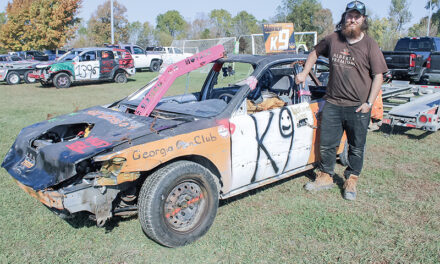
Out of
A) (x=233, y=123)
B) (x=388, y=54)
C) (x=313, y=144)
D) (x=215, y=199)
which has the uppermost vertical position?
(x=388, y=54)

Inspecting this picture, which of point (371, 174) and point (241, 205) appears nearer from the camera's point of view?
point (241, 205)

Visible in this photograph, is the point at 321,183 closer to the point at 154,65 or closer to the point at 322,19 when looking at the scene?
the point at 154,65

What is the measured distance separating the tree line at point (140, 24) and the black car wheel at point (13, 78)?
49.7ft

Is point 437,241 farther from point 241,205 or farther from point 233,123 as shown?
point 233,123

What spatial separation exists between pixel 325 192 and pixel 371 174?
97cm

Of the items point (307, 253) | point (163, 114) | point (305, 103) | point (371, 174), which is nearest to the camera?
point (307, 253)

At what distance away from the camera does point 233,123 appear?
3307mm

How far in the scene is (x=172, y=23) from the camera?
85938mm

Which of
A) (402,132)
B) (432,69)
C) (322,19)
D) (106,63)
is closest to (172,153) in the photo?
(402,132)

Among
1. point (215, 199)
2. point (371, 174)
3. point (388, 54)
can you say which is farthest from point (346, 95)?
point (388, 54)

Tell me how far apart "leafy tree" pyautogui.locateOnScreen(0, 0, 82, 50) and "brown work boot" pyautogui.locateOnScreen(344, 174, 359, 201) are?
32.1 metres

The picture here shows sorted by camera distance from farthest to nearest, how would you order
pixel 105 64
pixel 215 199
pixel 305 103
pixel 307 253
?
1. pixel 105 64
2. pixel 305 103
3. pixel 215 199
4. pixel 307 253

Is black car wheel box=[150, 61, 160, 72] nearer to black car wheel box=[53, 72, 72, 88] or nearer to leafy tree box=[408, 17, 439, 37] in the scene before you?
black car wheel box=[53, 72, 72, 88]

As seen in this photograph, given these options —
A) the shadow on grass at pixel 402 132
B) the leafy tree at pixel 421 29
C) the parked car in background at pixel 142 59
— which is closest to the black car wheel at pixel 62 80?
the parked car in background at pixel 142 59
